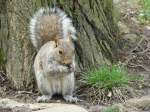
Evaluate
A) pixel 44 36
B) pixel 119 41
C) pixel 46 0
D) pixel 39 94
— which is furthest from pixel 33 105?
pixel 119 41

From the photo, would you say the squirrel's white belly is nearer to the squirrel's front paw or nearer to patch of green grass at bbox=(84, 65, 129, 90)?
the squirrel's front paw

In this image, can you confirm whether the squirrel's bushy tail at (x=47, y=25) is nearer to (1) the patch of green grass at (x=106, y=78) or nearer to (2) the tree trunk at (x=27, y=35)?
(2) the tree trunk at (x=27, y=35)

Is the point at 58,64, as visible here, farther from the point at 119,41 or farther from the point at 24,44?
the point at 119,41

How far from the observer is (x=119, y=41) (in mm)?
6191

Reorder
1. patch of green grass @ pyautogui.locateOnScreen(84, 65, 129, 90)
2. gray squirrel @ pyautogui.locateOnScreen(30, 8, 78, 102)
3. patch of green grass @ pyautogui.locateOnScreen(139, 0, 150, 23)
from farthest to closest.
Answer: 1. patch of green grass @ pyautogui.locateOnScreen(139, 0, 150, 23)
2. patch of green grass @ pyautogui.locateOnScreen(84, 65, 129, 90)
3. gray squirrel @ pyautogui.locateOnScreen(30, 8, 78, 102)

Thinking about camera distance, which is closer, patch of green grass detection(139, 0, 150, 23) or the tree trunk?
the tree trunk

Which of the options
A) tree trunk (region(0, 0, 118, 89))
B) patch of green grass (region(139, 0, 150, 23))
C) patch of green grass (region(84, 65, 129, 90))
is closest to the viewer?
patch of green grass (region(84, 65, 129, 90))

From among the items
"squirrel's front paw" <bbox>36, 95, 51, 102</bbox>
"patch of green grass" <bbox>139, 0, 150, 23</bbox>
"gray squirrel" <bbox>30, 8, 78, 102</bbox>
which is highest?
"patch of green grass" <bbox>139, 0, 150, 23</bbox>

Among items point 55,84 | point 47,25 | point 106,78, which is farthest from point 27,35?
point 106,78

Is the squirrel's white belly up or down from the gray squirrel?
down

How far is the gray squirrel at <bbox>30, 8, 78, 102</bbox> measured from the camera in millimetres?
5062

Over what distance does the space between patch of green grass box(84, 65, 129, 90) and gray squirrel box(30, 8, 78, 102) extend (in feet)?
0.74

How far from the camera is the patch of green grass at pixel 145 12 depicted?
23.3 feet

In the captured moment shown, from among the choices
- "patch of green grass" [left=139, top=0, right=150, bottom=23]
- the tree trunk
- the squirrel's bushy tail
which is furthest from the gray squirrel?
"patch of green grass" [left=139, top=0, right=150, bottom=23]
